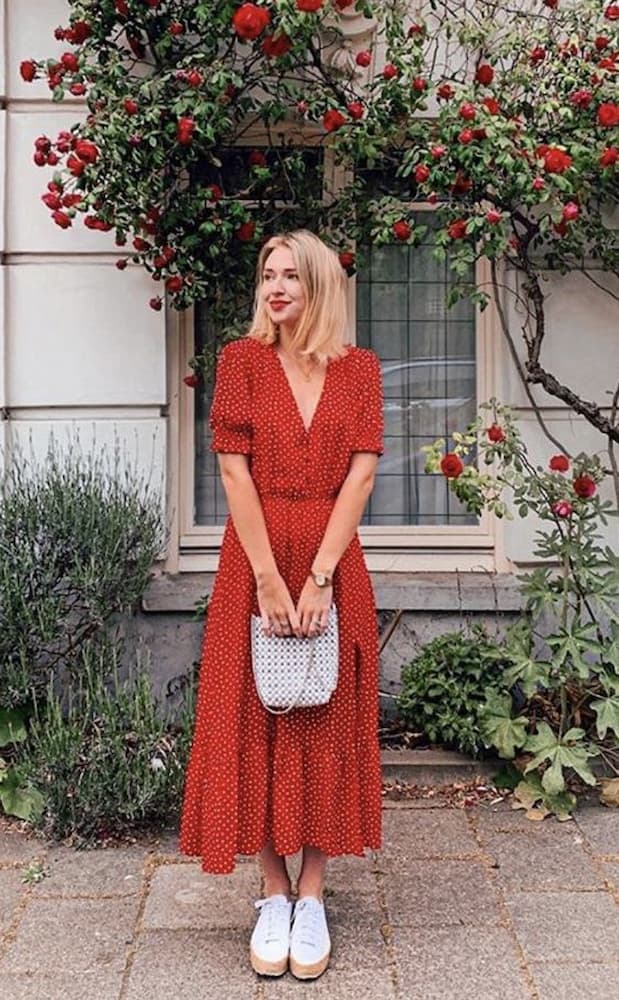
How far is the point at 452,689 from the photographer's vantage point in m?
4.74

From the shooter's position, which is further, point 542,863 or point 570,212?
point 570,212

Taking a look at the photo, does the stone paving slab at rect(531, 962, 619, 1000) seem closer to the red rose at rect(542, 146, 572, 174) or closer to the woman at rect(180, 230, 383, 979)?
the woman at rect(180, 230, 383, 979)

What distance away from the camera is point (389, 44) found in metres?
4.58

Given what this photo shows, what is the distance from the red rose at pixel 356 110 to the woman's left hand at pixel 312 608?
7.36ft

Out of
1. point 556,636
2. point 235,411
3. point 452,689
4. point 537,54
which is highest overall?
point 537,54

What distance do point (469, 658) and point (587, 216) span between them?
6.41ft

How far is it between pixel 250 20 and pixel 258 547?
6.39ft

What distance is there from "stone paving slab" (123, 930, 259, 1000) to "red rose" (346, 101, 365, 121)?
3.04 m

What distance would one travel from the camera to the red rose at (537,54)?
4448mm

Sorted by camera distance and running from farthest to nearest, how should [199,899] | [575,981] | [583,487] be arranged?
1. [583,487]
2. [199,899]
3. [575,981]

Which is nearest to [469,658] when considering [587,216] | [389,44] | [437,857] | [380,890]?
[437,857]

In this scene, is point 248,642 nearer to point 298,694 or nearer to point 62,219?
point 298,694

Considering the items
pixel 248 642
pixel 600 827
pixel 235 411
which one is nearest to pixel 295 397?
pixel 235 411

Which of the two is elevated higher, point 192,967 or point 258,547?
point 258,547
